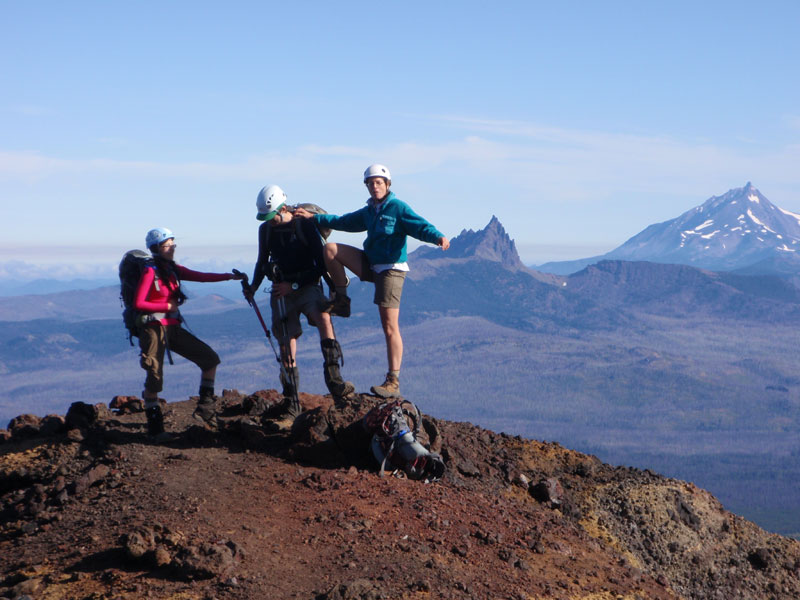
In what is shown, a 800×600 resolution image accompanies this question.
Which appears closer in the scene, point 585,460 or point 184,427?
point 184,427

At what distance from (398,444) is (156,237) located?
4904 millimetres

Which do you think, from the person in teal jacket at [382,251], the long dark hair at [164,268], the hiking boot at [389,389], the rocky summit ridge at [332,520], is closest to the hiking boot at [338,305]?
the person in teal jacket at [382,251]

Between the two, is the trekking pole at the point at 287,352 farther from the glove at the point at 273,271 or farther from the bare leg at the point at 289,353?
the glove at the point at 273,271

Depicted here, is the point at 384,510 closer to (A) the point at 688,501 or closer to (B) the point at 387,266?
(B) the point at 387,266

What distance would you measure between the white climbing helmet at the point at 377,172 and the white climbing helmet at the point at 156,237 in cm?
320

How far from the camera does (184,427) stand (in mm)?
14445

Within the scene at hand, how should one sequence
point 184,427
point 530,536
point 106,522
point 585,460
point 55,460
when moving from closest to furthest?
1. point 106,522
2. point 530,536
3. point 55,460
4. point 184,427
5. point 585,460

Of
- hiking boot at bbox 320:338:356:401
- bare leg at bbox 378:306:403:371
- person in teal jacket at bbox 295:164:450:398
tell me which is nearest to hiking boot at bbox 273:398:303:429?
hiking boot at bbox 320:338:356:401

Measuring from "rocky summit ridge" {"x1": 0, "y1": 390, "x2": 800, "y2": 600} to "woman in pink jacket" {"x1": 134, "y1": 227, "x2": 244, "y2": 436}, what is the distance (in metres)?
0.98

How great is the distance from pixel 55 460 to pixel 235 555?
5.49m

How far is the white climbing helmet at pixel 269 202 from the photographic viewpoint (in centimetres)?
1286

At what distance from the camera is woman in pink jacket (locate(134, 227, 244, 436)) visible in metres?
12.7

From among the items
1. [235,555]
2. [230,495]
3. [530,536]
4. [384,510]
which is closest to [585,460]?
[530,536]

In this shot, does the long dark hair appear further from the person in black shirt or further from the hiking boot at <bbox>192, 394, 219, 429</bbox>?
the hiking boot at <bbox>192, 394, 219, 429</bbox>
